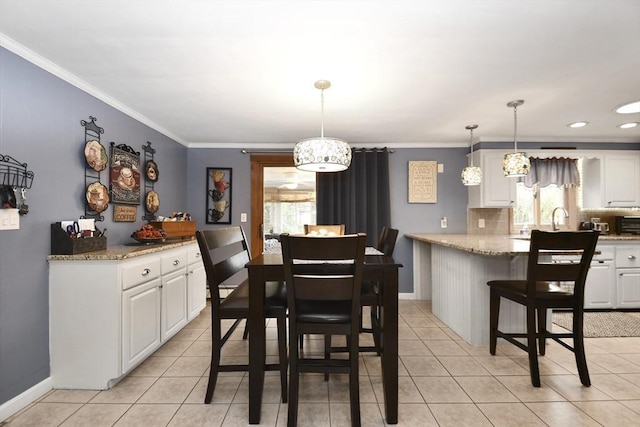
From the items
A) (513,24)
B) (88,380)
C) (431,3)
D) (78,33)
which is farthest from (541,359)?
(78,33)

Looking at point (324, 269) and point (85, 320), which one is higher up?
point (324, 269)

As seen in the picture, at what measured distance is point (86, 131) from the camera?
237 centimetres

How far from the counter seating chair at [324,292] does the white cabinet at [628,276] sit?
3706 millimetres

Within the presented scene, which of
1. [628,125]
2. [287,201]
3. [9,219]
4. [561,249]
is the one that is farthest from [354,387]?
[287,201]

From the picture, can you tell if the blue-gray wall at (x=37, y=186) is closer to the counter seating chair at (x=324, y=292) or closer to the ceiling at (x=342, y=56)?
the ceiling at (x=342, y=56)

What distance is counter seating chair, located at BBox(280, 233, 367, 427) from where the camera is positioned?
145 centimetres

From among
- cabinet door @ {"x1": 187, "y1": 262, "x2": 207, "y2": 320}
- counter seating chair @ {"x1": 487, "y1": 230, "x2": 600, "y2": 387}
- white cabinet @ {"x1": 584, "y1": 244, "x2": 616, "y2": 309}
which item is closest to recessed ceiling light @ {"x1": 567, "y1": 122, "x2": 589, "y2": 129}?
white cabinet @ {"x1": 584, "y1": 244, "x2": 616, "y2": 309}

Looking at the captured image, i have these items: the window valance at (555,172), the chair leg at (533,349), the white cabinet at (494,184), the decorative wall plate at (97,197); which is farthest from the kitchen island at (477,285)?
the decorative wall plate at (97,197)

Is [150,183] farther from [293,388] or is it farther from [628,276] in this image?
[628,276]

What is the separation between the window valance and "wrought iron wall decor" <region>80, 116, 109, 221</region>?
4.74m

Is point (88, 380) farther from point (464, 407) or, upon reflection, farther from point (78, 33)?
point (464, 407)

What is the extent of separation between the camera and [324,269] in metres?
1.56

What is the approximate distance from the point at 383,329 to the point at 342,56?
168 cm

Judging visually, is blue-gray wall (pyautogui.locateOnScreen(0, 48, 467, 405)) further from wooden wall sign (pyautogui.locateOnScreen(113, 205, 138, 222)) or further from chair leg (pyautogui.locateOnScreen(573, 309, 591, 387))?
chair leg (pyautogui.locateOnScreen(573, 309, 591, 387))
